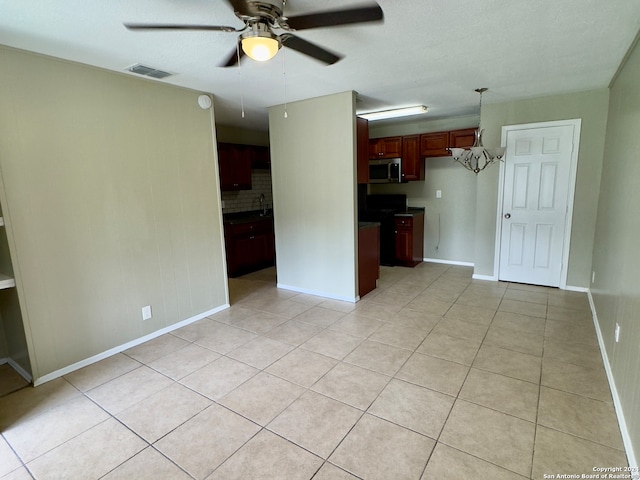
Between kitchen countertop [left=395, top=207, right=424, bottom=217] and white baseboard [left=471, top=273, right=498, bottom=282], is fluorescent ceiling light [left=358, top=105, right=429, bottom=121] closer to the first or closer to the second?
kitchen countertop [left=395, top=207, right=424, bottom=217]

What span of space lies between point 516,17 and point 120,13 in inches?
89.4

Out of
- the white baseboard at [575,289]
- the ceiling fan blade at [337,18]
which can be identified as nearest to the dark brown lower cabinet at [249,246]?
the ceiling fan blade at [337,18]

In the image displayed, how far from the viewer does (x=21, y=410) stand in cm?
215

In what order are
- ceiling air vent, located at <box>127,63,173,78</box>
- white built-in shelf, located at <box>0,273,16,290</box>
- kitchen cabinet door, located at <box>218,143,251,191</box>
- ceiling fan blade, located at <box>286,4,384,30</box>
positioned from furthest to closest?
kitchen cabinet door, located at <box>218,143,251,191</box> → ceiling air vent, located at <box>127,63,173,78</box> → white built-in shelf, located at <box>0,273,16,290</box> → ceiling fan blade, located at <box>286,4,384,30</box>

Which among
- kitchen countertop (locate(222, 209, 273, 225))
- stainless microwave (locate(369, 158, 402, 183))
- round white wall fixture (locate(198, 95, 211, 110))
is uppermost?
round white wall fixture (locate(198, 95, 211, 110))

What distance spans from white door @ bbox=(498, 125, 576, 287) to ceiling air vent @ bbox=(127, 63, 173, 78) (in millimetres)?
3958

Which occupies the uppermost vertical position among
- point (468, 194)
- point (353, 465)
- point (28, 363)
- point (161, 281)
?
point (468, 194)

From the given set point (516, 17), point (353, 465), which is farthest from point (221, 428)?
point (516, 17)

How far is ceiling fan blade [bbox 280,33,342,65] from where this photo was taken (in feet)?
5.68

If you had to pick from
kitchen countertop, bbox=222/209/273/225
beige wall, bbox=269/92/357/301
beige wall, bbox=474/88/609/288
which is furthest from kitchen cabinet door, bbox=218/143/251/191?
beige wall, bbox=474/88/609/288

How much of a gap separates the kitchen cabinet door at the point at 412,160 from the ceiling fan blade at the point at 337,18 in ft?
13.0

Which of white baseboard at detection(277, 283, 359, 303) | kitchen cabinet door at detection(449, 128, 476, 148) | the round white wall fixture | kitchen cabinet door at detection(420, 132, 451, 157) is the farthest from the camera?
kitchen cabinet door at detection(420, 132, 451, 157)

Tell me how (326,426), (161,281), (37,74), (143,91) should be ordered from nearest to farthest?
1. (326,426)
2. (37,74)
3. (143,91)
4. (161,281)

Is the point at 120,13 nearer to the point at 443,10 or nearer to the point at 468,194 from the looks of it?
the point at 443,10
